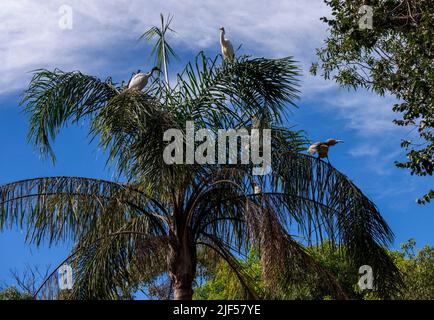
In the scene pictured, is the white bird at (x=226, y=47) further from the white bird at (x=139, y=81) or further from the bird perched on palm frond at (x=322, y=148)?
the bird perched on palm frond at (x=322, y=148)

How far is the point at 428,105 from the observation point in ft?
39.8

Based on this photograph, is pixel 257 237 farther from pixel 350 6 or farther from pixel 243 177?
pixel 350 6

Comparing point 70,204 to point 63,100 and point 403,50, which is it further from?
point 403,50

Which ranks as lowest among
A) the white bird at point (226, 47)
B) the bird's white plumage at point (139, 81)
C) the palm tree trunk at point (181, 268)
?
the palm tree trunk at point (181, 268)

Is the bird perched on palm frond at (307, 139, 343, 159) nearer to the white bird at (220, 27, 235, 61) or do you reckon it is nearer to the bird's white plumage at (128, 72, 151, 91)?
the white bird at (220, 27, 235, 61)

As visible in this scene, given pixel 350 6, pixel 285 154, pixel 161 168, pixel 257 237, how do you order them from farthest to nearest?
pixel 350 6 < pixel 285 154 < pixel 161 168 < pixel 257 237

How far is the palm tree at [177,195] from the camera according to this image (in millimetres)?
9602

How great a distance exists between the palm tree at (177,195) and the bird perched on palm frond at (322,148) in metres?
0.26

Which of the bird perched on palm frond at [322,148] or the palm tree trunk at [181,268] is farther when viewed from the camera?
the bird perched on palm frond at [322,148]

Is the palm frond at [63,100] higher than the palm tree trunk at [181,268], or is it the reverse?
the palm frond at [63,100]

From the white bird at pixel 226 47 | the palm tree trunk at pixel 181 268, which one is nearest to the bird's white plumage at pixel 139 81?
the white bird at pixel 226 47
